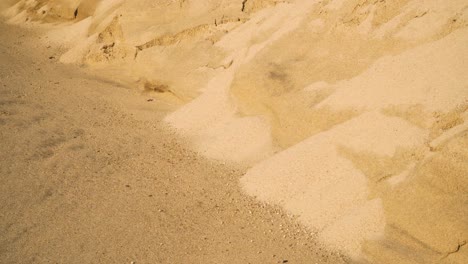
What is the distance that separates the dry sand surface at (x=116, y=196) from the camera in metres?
3.44

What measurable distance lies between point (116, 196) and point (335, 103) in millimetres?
2170

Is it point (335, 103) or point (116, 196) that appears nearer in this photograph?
point (116, 196)

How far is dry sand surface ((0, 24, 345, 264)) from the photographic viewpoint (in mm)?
3436

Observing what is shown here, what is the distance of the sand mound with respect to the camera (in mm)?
3365

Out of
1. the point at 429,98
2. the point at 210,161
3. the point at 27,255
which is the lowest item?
the point at 210,161

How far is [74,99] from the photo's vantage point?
5.67 metres

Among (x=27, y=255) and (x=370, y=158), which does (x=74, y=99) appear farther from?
(x=370, y=158)

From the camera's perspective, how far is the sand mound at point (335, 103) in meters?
3.37

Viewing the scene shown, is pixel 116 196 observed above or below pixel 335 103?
below

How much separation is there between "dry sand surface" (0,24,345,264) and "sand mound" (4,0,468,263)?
0.87 feet

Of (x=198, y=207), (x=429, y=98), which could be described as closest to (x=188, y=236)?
(x=198, y=207)

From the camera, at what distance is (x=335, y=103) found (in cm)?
427

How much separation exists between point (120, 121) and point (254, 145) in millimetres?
1721

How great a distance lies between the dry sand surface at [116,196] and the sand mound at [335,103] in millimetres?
265
